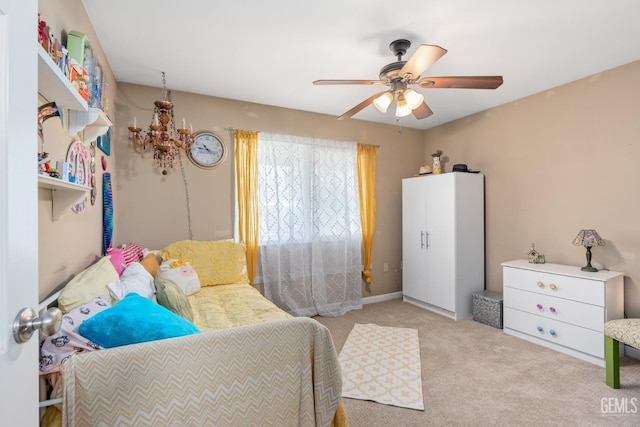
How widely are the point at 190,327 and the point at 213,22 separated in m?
1.94

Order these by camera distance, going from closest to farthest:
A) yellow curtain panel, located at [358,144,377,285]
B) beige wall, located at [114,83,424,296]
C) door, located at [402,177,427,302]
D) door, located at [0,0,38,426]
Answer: door, located at [0,0,38,426], beige wall, located at [114,83,424,296], door, located at [402,177,427,302], yellow curtain panel, located at [358,144,377,285]

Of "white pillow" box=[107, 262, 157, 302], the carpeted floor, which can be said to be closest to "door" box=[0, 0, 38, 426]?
"white pillow" box=[107, 262, 157, 302]

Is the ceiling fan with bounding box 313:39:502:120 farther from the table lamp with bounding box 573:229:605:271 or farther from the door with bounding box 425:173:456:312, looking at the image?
the table lamp with bounding box 573:229:605:271

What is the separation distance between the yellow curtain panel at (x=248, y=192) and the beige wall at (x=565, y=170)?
2.76m

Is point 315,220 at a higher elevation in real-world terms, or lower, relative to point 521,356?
higher

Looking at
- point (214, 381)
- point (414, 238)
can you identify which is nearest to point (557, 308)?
point (414, 238)

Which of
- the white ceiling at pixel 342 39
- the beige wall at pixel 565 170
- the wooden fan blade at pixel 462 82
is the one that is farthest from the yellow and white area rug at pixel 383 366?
the white ceiling at pixel 342 39

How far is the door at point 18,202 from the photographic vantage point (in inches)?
22.4

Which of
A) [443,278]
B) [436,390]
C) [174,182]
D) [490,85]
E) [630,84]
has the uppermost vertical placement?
[630,84]

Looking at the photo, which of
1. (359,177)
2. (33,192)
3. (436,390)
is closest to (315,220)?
(359,177)

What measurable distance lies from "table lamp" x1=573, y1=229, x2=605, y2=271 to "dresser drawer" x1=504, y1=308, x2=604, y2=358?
1.85ft

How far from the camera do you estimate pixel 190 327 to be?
1271mm

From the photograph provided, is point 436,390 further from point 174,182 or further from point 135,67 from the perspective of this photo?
point 135,67

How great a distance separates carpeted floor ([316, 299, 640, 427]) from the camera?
72.5 inches
